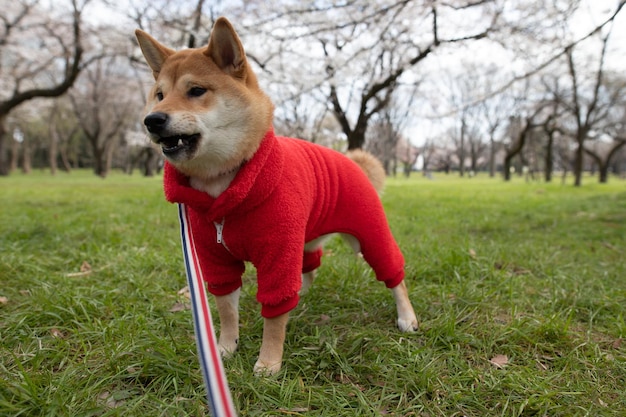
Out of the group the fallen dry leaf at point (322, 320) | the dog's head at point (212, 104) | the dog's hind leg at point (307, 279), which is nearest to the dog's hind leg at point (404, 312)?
the fallen dry leaf at point (322, 320)

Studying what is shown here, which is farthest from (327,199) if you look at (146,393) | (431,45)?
(431,45)

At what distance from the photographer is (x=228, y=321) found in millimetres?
1986

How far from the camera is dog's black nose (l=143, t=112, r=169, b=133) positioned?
147 centimetres

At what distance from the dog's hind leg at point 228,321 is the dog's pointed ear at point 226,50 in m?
1.10

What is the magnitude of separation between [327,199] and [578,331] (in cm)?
157

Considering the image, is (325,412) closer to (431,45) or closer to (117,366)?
(117,366)

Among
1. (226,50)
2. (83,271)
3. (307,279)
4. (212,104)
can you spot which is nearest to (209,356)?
(212,104)

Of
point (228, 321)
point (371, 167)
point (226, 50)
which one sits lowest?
point (228, 321)

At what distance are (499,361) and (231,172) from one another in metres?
1.54

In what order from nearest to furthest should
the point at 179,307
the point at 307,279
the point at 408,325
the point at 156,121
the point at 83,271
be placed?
the point at 156,121 < the point at 408,325 < the point at 179,307 < the point at 307,279 < the point at 83,271

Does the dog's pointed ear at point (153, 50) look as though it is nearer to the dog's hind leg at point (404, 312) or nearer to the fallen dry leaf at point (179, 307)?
the fallen dry leaf at point (179, 307)

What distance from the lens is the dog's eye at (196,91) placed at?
1.67 metres

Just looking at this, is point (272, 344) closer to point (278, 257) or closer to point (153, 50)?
point (278, 257)

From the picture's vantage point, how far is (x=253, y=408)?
1.49 metres
